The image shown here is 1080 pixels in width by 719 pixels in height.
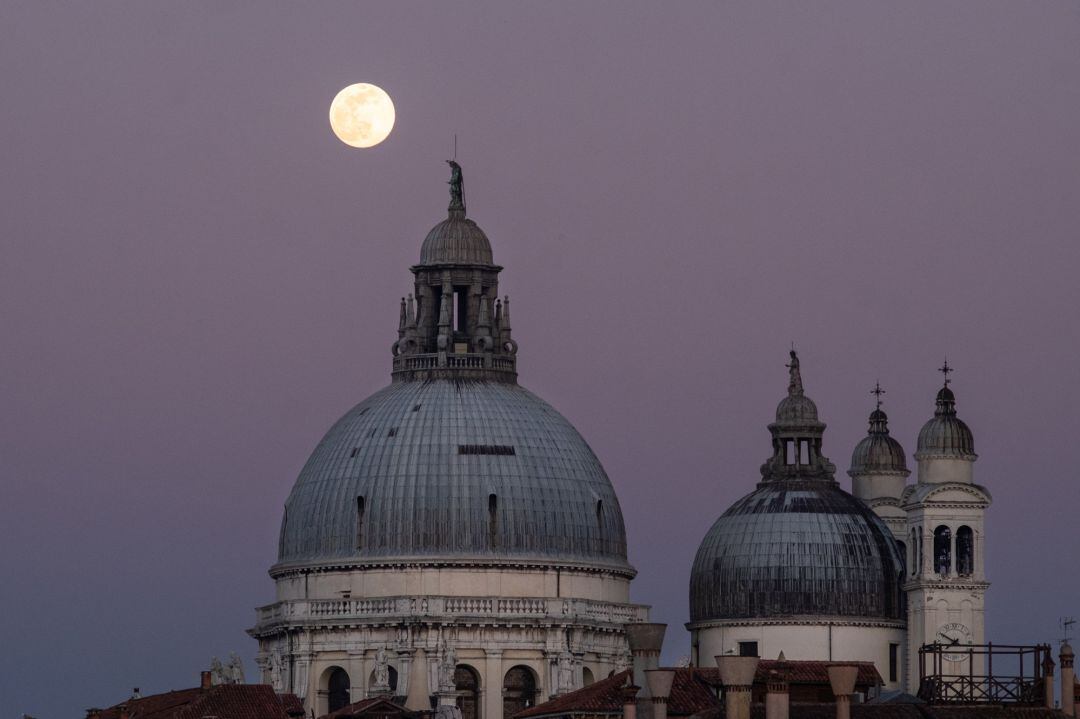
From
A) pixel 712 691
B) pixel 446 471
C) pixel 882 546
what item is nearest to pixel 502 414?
pixel 446 471

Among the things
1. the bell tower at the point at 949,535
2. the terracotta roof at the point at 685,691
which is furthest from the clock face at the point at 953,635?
the terracotta roof at the point at 685,691

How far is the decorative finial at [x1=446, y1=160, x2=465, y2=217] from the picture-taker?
178875mm

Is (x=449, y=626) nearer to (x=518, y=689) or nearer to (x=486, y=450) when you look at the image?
(x=518, y=689)

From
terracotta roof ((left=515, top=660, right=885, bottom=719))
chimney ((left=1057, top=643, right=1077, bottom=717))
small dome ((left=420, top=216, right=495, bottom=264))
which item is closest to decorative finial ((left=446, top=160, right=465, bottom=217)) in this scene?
small dome ((left=420, top=216, right=495, bottom=264))

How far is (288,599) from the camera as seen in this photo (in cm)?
17350

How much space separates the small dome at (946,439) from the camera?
166 meters

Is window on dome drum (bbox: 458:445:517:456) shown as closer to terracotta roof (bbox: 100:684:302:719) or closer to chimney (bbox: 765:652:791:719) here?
terracotta roof (bbox: 100:684:302:719)

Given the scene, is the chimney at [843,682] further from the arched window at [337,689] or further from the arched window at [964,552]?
the arched window at [337,689]

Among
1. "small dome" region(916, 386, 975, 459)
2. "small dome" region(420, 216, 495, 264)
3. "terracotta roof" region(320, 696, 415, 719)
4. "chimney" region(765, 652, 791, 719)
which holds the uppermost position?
"small dome" region(420, 216, 495, 264)

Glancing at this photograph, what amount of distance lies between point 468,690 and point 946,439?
2066 centimetres

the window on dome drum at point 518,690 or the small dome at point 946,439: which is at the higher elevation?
the small dome at point 946,439

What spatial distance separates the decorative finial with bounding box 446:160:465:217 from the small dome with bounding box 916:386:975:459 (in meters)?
22.7

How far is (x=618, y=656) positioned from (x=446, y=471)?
982 centimetres

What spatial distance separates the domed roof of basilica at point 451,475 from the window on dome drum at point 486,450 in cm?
4
